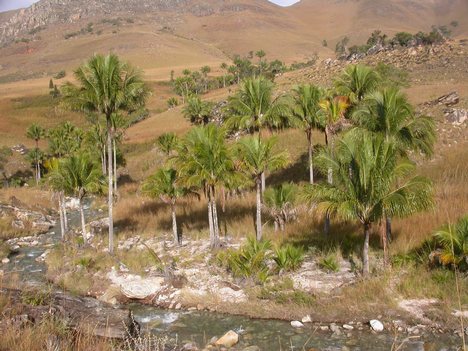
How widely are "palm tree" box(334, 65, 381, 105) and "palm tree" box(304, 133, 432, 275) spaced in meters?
8.88

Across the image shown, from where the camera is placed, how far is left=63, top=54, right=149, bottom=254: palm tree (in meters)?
22.9

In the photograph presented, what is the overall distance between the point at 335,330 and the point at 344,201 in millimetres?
4510

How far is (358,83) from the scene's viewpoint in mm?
24578

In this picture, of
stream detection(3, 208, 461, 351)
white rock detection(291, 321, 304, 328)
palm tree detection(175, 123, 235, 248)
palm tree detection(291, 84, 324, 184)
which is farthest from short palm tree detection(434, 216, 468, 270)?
palm tree detection(291, 84, 324, 184)

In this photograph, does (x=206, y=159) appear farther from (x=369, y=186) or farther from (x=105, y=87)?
(x=369, y=186)

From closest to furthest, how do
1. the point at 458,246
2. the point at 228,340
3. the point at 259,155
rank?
1. the point at 228,340
2. the point at 458,246
3. the point at 259,155

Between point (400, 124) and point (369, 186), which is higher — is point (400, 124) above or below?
above

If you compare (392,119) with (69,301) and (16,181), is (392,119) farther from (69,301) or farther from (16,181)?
(16,181)

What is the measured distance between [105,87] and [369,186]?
1480 centimetres

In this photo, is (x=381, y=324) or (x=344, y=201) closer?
(x=381, y=324)

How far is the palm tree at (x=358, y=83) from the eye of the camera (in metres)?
24.4

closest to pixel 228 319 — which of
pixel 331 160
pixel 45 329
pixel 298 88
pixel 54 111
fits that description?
pixel 331 160

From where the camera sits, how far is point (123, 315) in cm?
909

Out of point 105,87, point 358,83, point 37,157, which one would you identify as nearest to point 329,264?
point 358,83
